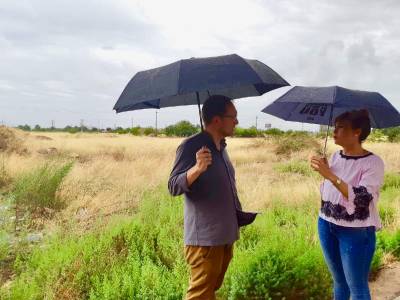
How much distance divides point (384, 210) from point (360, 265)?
511cm

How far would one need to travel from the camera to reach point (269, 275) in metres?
4.19

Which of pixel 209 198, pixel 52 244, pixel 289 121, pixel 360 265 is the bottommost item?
pixel 52 244

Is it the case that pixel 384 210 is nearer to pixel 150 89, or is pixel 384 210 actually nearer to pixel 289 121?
pixel 289 121

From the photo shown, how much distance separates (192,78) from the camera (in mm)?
2662

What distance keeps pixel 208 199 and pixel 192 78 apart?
0.79 m

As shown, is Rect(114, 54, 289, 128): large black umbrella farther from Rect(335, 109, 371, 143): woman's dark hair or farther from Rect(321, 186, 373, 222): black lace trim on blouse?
Rect(321, 186, 373, 222): black lace trim on blouse

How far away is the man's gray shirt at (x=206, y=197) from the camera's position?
9.52ft

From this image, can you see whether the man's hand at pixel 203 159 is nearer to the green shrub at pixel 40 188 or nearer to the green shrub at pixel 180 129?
the green shrub at pixel 40 188

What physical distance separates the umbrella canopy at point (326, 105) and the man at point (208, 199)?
30.2 inches

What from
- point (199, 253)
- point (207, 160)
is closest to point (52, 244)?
point (199, 253)

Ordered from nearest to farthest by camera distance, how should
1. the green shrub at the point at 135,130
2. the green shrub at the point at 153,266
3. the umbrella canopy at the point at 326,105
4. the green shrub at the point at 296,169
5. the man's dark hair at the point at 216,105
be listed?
1. the man's dark hair at the point at 216,105
2. the umbrella canopy at the point at 326,105
3. the green shrub at the point at 153,266
4. the green shrub at the point at 296,169
5. the green shrub at the point at 135,130

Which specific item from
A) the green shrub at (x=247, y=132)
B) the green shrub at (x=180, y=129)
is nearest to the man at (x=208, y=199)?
the green shrub at (x=247, y=132)

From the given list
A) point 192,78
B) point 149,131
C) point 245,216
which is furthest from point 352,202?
point 149,131

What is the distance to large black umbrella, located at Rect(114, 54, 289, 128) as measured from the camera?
2.65 m
